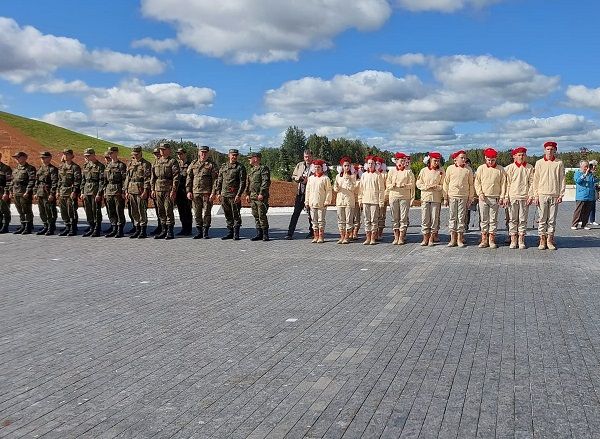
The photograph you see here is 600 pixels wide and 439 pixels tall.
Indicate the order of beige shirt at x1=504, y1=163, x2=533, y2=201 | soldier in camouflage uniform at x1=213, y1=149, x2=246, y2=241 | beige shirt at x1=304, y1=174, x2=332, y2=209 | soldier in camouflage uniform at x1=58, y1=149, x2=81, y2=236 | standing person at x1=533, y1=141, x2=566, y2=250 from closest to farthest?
1. standing person at x1=533, y1=141, x2=566, y2=250
2. beige shirt at x1=504, y1=163, x2=533, y2=201
3. beige shirt at x1=304, y1=174, x2=332, y2=209
4. soldier in camouflage uniform at x1=213, y1=149, x2=246, y2=241
5. soldier in camouflage uniform at x1=58, y1=149, x2=81, y2=236

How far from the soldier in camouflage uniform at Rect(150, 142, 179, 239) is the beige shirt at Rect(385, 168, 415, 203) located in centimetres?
474

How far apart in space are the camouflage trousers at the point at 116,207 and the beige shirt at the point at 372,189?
550 centimetres

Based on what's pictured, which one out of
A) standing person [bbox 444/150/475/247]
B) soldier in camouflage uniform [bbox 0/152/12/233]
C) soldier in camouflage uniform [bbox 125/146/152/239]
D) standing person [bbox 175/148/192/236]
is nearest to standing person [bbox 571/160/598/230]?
standing person [bbox 444/150/475/247]

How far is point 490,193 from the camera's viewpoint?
12.0 m

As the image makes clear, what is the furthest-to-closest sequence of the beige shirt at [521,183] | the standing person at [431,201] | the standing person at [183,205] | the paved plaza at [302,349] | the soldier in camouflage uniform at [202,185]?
the standing person at [183,205], the soldier in camouflage uniform at [202,185], the standing person at [431,201], the beige shirt at [521,183], the paved plaza at [302,349]

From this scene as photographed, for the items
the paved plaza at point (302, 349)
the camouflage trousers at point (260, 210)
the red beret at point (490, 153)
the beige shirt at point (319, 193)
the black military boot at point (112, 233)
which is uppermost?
the red beret at point (490, 153)

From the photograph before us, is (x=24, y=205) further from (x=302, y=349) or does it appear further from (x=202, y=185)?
(x=302, y=349)

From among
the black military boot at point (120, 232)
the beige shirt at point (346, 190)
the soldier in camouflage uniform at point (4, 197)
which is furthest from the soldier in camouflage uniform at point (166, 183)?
the soldier in camouflage uniform at point (4, 197)

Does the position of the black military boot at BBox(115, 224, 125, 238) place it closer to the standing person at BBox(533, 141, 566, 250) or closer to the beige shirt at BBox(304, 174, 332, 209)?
the beige shirt at BBox(304, 174, 332, 209)

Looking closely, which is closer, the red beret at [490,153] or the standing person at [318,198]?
the red beret at [490,153]

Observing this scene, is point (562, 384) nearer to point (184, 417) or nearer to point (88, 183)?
point (184, 417)

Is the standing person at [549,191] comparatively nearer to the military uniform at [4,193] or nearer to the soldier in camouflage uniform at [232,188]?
the soldier in camouflage uniform at [232,188]

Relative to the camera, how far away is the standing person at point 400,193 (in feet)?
41.2

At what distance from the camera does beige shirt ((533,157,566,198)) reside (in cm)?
1177
